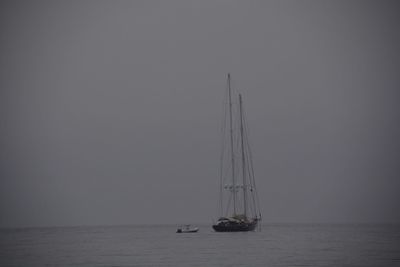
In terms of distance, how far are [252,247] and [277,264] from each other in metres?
23.2

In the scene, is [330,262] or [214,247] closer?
[330,262]

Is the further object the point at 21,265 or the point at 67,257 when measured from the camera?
the point at 67,257

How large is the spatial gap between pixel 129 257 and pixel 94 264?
9648 mm

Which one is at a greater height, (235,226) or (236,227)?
(235,226)

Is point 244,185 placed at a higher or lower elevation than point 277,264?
higher

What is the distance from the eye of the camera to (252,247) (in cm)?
8294

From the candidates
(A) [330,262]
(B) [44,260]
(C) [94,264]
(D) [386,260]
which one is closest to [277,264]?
(A) [330,262]

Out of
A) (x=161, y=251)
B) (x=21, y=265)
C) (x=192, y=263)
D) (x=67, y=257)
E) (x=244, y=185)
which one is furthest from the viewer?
(x=244, y=185)

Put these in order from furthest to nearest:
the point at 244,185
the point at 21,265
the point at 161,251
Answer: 1. the point at 244,185
2. the point at 161,251
3. the point at 21,265

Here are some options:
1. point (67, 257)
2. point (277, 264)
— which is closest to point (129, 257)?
point (67, 257)

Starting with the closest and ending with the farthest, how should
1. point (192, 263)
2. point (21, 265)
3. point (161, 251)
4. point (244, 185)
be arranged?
point (21, 265) < point (192, 263) < point (161, 251) < point (244, 185)

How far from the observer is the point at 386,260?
5975 centimetres

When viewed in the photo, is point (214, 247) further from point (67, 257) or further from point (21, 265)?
point (21, 265)

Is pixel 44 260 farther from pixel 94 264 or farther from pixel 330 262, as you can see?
pixel 330 262
